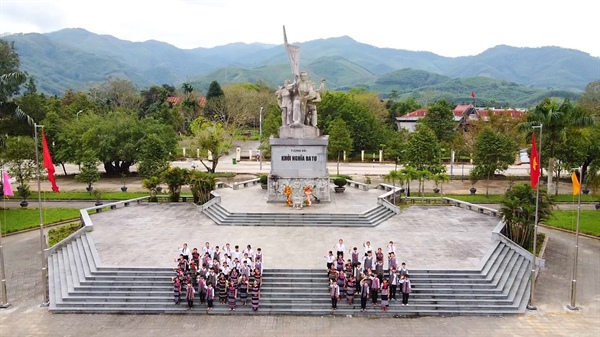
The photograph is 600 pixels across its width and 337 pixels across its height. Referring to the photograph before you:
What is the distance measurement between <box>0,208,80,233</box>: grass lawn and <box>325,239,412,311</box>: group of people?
2038 cm

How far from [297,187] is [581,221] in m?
17.9

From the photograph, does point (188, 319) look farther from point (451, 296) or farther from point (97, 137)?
point (97, 137)

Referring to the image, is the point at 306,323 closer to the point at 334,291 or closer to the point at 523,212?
the point at 334,291

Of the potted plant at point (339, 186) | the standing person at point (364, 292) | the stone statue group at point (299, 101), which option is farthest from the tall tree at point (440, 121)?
the standing person at point (364, 292)

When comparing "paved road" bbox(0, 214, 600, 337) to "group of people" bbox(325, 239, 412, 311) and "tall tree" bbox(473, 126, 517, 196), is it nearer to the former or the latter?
"group of people" bbox(325, 239, 412, 311)

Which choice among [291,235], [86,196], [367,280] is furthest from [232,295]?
[86,196]

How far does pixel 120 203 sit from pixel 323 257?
1646 cm

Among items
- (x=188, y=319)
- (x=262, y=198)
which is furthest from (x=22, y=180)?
(x=188, y=319)

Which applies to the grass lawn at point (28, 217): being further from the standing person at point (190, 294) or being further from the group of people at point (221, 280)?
the standing person at point (190, 294)

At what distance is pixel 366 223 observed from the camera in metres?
25.3

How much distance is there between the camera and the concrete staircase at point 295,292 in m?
16.6

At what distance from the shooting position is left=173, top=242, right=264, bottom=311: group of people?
16.4m

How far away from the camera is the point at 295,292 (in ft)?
56.6

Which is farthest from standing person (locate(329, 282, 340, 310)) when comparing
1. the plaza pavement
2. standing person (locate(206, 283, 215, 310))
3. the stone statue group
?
the stone statue group
